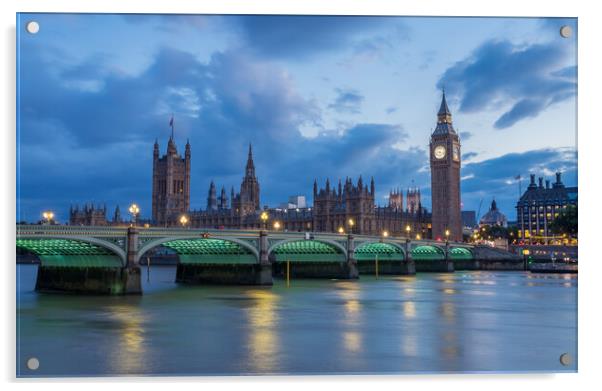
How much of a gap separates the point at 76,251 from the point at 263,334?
2257cm

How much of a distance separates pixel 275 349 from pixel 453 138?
128572 millimetres

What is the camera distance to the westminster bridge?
42.7 meters

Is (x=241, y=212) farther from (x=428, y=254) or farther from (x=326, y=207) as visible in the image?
(x=428, y=254)

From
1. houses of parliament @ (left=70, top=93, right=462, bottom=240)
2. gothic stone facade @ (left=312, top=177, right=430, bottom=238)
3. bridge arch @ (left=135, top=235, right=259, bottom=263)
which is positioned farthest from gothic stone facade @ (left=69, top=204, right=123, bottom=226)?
bridge arch @ (left=135, top=235, right=259, bottom=263)

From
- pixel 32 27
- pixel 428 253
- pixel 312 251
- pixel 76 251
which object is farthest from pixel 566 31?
pixel 428 253

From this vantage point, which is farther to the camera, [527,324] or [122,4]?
[527,324]

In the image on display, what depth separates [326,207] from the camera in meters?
129

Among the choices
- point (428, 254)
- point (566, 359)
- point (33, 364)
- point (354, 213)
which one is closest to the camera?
point (33, 364)

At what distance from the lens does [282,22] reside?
51.8 feet

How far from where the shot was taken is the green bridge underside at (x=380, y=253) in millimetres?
82250

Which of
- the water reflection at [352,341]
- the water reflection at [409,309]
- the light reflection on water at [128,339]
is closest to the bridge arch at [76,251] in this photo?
the light reflection on water at [128,339]

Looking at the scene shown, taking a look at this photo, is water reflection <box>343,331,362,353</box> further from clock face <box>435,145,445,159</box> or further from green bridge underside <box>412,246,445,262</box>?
clock face <box>435,145,445,159</box>

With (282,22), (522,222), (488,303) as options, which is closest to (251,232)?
(488,303)
